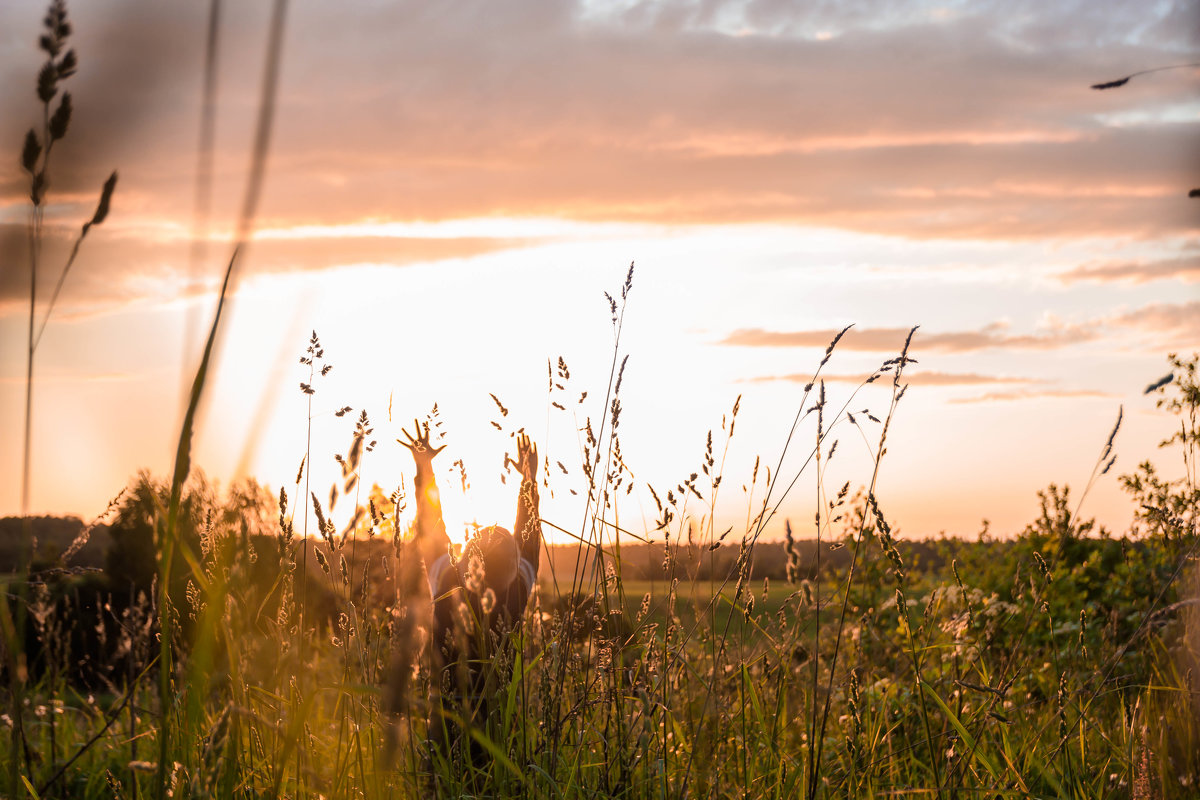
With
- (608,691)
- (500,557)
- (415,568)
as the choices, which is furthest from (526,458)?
(415,568)

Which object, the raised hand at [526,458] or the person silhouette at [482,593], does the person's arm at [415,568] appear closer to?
the person silhouette at [482,593]

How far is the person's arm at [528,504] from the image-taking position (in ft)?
7.73

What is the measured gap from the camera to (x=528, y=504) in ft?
7.92

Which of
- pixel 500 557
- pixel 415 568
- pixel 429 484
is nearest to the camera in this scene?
pixel 415 568

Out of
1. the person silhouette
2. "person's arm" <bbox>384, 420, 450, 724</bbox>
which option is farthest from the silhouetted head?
"person's arm" <bbox>384, 420, 450, 724</bbox>

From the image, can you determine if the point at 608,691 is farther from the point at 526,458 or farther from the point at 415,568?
the point at 415,568

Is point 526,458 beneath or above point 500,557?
above

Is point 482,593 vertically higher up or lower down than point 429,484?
lower down

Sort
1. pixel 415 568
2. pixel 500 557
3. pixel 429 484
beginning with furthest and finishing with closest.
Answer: pixel 500 557
pixel 429 484
pixel 415 568

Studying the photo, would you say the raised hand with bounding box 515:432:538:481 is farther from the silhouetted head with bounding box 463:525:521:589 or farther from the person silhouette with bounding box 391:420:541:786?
the silhouetted head with bounding box 463:525:521:589

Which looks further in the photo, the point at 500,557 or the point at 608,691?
the point at 500,557

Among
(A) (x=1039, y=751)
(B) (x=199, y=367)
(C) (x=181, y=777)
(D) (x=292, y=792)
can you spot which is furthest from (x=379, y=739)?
(A) (x=1039, y=751)

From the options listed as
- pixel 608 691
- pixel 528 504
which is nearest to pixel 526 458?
pixel 528 504

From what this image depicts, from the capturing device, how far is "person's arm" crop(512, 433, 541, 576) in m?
2.36
